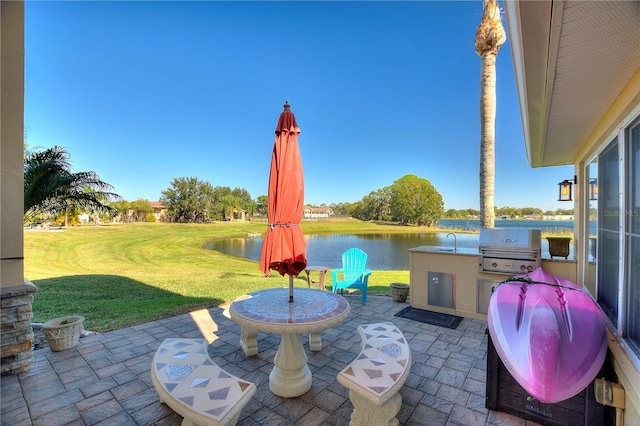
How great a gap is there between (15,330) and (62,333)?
0.40 metres

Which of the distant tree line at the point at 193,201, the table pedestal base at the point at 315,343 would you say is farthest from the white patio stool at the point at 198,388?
the distant tree line at the point at 193,201

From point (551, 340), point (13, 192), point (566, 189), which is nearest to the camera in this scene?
point (551, 340)

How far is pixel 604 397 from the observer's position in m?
1.59

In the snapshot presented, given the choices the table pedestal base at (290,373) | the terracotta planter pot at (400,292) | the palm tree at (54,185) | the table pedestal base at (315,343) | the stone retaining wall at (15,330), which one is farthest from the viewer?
the terracotta planter pot at (400,292)

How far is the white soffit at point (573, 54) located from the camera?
98 cm

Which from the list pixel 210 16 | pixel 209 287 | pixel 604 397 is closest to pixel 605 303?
pixel 604 397

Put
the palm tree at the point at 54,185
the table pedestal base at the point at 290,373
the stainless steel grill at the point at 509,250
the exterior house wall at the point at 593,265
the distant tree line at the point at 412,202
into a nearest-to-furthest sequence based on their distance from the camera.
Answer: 1. the exterior house wall at the point at 593,265
2. the table pedestal base at the point at 290,373
3. the stainless steel grill at the point at 509,250
4. the palm tree at the point at 54,185
5. the distant tree line at the point at 412,202

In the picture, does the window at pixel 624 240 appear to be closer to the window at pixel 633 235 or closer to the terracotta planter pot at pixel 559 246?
the window at pixel 633 235

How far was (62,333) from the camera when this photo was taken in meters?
2.82

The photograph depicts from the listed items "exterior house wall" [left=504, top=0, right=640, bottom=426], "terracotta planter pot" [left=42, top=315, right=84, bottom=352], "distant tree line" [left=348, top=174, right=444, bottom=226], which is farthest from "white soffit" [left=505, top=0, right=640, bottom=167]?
"distant tree line" [left=348, top=174, right=444, bottom=226]

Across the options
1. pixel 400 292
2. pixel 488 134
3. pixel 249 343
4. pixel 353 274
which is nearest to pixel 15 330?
pixel 249 343

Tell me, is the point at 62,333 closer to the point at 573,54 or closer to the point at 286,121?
the point at 286,121

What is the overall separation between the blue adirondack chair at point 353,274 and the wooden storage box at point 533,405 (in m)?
2.60

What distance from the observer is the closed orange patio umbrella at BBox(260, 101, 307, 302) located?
218 cm
